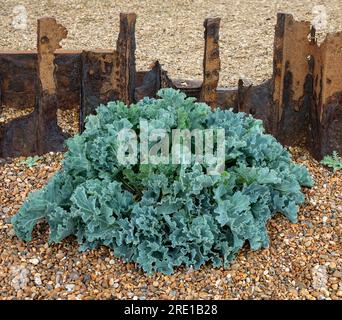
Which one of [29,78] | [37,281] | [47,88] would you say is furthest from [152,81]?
[37,281]

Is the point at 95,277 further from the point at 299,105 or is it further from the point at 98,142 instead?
the point at 299,105

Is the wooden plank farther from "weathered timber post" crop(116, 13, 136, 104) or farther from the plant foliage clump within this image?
the plant foliage clump

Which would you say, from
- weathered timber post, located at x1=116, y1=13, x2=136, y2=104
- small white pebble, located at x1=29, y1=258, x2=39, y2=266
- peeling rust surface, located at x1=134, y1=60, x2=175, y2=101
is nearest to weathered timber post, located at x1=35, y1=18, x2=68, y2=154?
weathered timber post, located at x1=116, y1=13, x2=136, y2=104

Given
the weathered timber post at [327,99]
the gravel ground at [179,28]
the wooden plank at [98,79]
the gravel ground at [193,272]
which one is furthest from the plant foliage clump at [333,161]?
the gravel ground at [179,28]

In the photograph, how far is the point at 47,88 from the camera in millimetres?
4895

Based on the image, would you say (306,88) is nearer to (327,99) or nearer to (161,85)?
(327,99)

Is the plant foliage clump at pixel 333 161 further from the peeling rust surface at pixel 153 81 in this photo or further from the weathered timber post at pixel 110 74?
the weathered timber post at pixel 110 74

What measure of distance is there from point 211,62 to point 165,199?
1.39 metres

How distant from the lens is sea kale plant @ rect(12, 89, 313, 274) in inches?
150

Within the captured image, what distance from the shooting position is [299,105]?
505 centimetres

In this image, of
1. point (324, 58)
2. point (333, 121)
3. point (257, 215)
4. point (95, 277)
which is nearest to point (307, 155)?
point (333, 121)

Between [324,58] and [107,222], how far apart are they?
189 centimetres

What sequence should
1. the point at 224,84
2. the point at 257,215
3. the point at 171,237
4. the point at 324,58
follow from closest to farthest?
1. the point at 171,237
2. the point at 257,215
3. the point at 324,58
4. the point at 224,84

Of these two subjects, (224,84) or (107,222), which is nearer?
(107,222)
